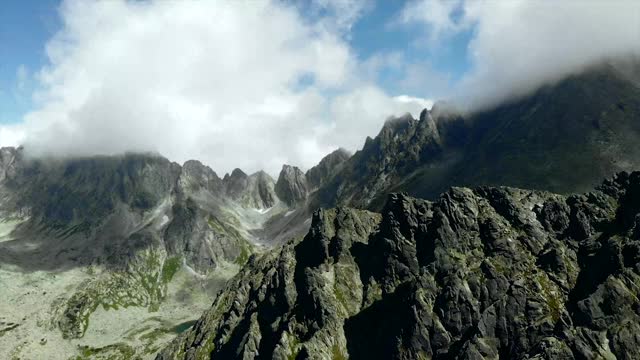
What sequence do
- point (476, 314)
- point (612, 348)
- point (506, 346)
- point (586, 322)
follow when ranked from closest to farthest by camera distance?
point (612, 348) → point (586, 322) → point (506, 346) → point (476, 314)

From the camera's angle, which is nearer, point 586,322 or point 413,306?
point 586,322

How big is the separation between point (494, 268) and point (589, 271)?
96.6ft

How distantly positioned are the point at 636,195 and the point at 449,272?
7144 centimetres

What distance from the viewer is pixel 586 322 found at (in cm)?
15675

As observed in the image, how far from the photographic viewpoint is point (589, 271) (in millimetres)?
179125

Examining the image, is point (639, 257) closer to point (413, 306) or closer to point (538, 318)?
point (538, 318)

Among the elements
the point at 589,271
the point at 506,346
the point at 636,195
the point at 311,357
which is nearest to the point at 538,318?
the point at 506,346

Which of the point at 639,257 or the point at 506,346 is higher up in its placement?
the point at 639,257

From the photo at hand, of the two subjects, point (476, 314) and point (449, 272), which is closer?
point (476, 314)

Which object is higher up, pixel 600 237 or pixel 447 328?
pixel 600 237

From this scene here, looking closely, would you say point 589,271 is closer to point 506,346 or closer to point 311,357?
point 506,346

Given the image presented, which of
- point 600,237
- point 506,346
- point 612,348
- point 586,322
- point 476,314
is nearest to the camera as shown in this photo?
point 612,348

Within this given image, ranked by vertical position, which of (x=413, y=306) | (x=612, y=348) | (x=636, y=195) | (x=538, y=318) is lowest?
(x=612, y=348)

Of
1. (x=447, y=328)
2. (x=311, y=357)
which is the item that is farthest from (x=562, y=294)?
(x=311, y=357)
